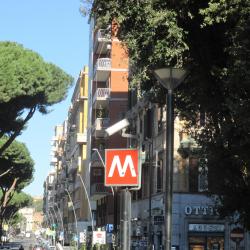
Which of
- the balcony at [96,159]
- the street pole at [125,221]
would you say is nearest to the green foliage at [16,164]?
the balcony at [96,159]

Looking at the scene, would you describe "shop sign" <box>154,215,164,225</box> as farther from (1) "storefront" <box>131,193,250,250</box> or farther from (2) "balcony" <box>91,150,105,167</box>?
(2) "balcony" <box>91,150,105,167</box>

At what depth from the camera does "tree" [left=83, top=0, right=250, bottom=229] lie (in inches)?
664

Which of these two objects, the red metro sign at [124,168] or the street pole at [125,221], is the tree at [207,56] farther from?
the street pole at [125,221]

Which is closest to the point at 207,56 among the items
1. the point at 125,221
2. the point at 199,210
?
the point at 125,221

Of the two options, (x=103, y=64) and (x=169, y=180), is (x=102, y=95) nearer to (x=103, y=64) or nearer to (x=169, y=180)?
(x=103, y=64)

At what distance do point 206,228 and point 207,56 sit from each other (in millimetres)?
21043

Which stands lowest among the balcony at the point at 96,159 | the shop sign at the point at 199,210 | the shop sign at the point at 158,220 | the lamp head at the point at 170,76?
the shop sign at the point at 158,220

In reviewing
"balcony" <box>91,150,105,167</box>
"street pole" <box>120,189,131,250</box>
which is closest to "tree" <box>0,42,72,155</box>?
"balcony" <box>91,150,105,167</box>

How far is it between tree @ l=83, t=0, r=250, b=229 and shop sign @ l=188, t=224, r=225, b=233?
680 inches

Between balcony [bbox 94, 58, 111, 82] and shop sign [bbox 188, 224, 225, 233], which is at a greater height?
balcony [bbox 94, 58, 111, 82]

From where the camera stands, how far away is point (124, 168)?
11133mm

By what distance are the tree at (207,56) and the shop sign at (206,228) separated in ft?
56.7

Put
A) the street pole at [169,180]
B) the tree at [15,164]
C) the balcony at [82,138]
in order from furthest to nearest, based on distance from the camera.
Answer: the balcony at [82,138], the tree at [15,164], the street pole at [169,180]

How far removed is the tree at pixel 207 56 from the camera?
16859 mm
